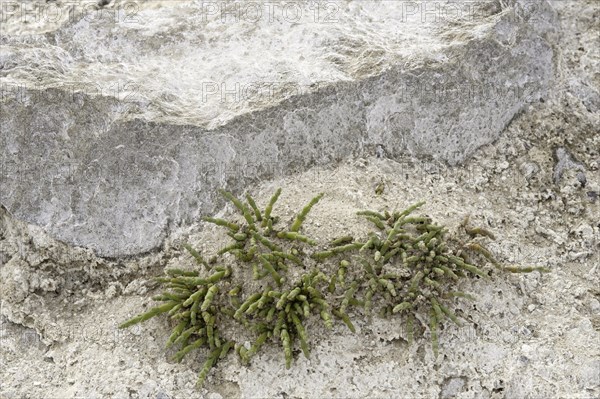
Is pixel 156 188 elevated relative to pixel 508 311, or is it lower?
elevated

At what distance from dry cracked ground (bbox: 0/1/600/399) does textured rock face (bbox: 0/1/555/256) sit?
24 centimetres

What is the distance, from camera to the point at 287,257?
228 inches

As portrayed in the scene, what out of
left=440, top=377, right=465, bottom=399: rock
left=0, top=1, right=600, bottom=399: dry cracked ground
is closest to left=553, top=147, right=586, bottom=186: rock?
left=0, top=1, right=600, bottom=399: dry cracked ground

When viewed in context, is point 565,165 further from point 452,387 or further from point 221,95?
point 221,95

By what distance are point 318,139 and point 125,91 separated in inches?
80.5

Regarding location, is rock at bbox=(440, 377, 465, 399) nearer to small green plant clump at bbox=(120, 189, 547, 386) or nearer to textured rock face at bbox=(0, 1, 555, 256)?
small green plant clump at bbox=(120, 189, 547, 386)

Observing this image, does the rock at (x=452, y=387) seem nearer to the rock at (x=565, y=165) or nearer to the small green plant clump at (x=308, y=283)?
the small green plant clump at (x=308, y=283)

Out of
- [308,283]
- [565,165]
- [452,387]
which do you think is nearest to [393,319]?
[452,387]

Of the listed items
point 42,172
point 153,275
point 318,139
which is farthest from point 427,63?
point 42,172

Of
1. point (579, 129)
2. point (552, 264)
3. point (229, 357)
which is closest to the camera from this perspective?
point (229, 357)

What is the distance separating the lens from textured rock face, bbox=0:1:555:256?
6.57 meters

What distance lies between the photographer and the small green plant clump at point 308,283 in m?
5.62

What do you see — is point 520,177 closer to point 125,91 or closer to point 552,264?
point 552,264

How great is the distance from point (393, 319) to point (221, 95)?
9.62ft
